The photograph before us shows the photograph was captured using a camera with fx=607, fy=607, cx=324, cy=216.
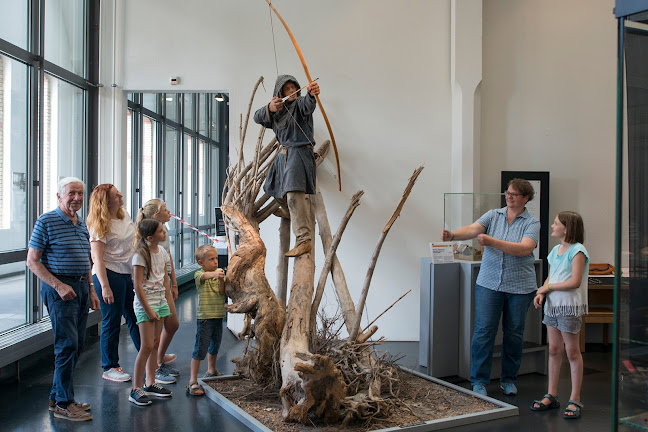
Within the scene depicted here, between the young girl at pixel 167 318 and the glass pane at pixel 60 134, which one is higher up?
the glass pane at pixel 60 134

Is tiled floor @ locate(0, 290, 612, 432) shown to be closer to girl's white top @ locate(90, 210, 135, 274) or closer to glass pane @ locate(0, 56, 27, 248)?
girl's white top @ locate(90, 210, 135, 274)

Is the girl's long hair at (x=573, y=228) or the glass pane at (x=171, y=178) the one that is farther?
the glass pane at (x=171, y=178)

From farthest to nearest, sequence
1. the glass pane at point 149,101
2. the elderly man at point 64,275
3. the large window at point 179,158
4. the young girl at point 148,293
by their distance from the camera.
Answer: the glass pane at point 149,101
the large window at point 179,158
the young girl at point 148,293
the elderly man at point 64,275

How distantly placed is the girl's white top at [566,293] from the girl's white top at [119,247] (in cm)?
296

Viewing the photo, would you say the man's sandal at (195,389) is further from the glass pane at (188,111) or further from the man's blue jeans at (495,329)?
the glass pane at (188,111)

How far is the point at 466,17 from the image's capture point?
5863 mm

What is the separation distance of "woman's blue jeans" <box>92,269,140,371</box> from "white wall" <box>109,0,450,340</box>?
1798mm

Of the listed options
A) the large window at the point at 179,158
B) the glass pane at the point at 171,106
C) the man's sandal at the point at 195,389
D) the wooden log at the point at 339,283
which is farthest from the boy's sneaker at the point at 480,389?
the glass pane at the point at 171,106

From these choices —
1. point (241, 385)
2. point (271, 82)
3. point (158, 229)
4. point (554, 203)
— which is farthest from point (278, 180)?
point (554, 203)

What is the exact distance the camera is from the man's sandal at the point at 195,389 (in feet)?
13.8

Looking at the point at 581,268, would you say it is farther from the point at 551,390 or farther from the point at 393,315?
the point at 393,315

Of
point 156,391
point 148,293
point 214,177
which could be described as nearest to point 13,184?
point 148,293

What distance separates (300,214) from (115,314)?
1556 mm

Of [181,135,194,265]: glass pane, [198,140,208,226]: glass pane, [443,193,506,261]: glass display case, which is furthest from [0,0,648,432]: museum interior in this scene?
[198,140,208,226]: glass pane
